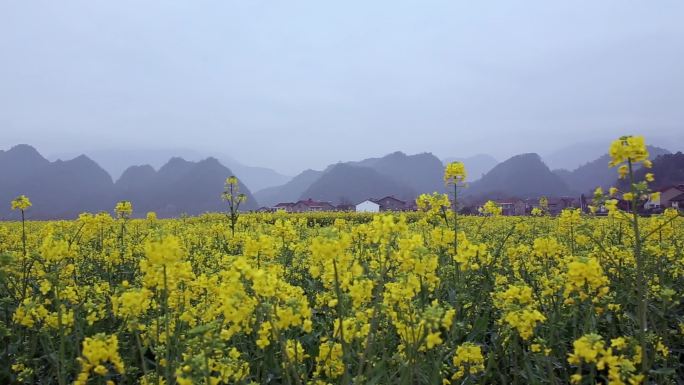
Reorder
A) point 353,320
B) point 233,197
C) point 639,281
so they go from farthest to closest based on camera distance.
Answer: point 233,197 → point 353,320 → point 639,281

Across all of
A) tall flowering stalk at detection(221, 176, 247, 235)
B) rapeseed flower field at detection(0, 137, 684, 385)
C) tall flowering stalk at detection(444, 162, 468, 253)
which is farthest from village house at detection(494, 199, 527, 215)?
tall flowering stalk at detection(221, 176, 247, 235)

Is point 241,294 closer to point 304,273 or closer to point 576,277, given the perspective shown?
point 576,277

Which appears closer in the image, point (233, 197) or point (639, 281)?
point (639, 281)

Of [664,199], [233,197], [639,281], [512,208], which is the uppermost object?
[233,197]

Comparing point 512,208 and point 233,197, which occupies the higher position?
point 233,197

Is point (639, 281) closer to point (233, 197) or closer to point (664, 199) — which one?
point (233, 197)

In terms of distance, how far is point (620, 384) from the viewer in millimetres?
2193

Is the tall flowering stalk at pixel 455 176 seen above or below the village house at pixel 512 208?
above

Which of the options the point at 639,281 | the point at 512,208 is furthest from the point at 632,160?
the point at 512,208

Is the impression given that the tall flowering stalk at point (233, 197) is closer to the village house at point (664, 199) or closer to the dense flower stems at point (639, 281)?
the village house at point (664, 199)

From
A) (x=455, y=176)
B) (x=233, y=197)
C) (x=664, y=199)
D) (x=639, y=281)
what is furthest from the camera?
(x=664, y=199)

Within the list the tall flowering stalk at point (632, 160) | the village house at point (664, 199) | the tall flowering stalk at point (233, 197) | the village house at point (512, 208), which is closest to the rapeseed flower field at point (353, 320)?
the tall flowering stalk at point (632, 160)

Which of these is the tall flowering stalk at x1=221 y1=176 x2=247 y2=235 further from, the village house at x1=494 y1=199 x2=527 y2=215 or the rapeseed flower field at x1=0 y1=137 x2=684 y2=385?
the village house at x1=494 y1=199 x2=527 y2=215

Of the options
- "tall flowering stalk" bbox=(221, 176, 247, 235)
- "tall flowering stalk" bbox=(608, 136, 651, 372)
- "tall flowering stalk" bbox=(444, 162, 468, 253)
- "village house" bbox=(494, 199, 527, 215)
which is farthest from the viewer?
"village house" bbox=(494, 199, 527, 215)
